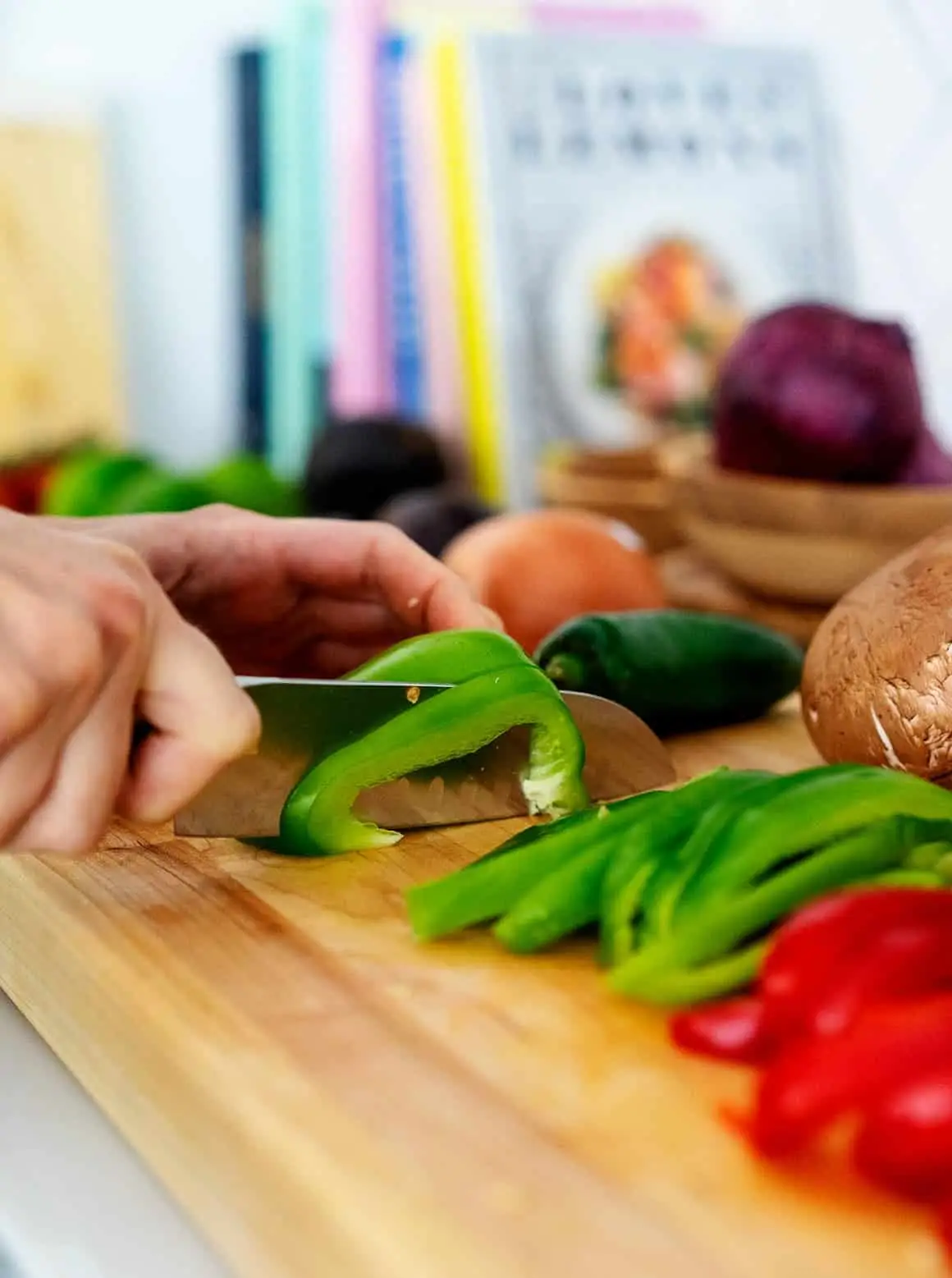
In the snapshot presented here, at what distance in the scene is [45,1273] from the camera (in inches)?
27.6

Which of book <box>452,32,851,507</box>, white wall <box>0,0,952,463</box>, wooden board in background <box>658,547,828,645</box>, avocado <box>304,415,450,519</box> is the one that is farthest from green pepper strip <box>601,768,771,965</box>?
white wall <box>0,0,952,463</box>

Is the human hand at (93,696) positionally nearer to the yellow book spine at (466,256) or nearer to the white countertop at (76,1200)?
the white countertop at (76,1200)

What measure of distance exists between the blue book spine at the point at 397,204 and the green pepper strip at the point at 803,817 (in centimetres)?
150

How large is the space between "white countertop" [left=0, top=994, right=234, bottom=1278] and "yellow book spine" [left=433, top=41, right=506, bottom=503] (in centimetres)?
143

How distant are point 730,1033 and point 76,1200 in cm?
32

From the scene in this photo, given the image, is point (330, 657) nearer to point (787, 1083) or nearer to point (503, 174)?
point (787, 1083)

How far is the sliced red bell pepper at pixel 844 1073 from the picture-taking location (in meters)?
0.63

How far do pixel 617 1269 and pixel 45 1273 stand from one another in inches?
11.0

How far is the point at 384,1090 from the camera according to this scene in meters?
0.70

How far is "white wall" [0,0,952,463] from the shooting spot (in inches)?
90.8

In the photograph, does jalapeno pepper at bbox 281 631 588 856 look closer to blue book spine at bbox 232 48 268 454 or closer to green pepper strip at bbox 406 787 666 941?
green pepper strip at bbox 406 787 666 941

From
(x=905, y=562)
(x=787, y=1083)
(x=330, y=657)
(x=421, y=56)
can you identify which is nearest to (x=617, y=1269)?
(x=787, y=1083)

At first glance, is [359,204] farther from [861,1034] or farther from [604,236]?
[861,1034]

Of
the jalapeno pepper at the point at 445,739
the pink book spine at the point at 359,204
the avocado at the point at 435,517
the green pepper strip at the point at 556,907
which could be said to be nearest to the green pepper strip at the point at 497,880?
the green pepper strip at the point at 556,907
